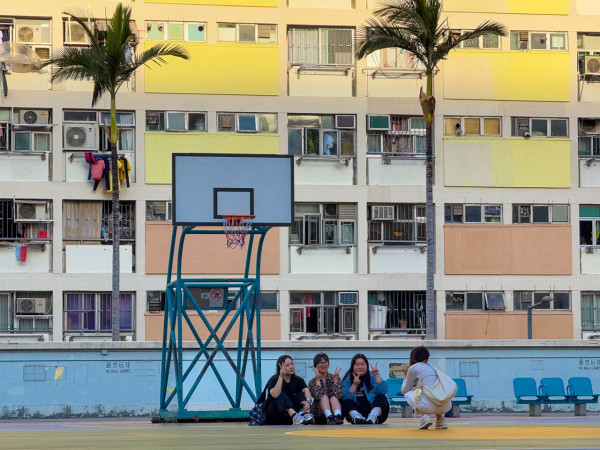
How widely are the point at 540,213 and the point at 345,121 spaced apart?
6608mm

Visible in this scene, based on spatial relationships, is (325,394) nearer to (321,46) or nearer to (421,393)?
(421,393)

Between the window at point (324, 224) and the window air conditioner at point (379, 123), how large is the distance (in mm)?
2437

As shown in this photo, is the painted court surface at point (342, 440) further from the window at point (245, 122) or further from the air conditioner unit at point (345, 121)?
the air conditioner unit at point (345, 121)

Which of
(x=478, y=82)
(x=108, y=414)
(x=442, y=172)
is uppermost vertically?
(x=478, y=82)

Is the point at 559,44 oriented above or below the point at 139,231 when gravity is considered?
above

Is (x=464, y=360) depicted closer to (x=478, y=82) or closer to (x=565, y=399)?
(x=565, y=399)

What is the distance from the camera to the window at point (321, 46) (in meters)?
41.0

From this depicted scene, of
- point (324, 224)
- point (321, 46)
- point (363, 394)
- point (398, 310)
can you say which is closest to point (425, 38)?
point (321, 46)

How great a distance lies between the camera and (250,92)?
40.2 m

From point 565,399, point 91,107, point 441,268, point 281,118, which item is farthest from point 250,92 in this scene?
point 565,399

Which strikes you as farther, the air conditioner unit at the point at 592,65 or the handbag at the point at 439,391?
the air conditioner unit at the point at 592,65

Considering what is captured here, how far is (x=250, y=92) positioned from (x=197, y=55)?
6.17 ft

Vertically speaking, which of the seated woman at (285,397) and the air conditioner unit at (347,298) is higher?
the air conditioner unit at (347,298)

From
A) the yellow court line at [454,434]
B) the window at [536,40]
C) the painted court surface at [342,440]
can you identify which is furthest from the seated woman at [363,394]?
the window at [536,40]
